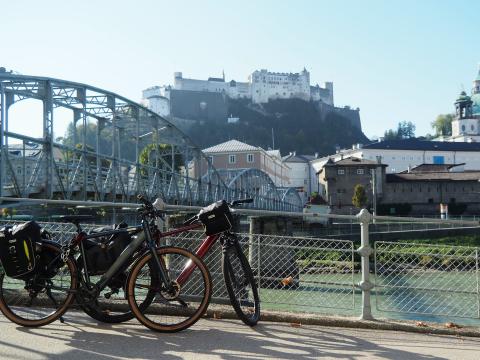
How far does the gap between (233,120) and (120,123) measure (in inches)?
3764

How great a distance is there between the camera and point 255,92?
5645 inches

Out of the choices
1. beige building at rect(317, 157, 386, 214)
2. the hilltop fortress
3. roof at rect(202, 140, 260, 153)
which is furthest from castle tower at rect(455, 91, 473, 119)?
roof at rect(202, 140, 260, 153)

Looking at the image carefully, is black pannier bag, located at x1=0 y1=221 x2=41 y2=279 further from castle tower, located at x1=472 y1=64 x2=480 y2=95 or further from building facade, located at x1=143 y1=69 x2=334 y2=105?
castle tower, located at x1=472 y1=64 x2=480 y2=95

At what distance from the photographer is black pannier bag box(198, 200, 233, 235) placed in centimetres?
465

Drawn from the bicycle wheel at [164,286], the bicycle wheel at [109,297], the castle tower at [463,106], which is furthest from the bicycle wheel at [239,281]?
the castle tower at [463,106]

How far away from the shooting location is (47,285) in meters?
4.70

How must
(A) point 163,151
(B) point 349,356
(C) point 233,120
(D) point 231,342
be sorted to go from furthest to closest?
(C) point 233,120
(A) point 163,151
(D) point 231,342
(B) point 349,356

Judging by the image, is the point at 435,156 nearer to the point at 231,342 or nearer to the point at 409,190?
the point at 409,190

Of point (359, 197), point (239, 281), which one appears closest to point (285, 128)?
point (359, 197)

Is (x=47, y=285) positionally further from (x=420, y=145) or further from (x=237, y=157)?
(x=420, y=145)

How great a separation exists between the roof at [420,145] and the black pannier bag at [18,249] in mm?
94705

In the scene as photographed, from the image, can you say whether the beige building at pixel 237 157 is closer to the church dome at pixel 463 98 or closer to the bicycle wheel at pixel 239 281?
the church dome at pixel 463 98

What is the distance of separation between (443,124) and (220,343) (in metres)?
154

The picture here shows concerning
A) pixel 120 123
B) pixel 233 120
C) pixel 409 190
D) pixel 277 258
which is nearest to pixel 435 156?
pixel 409 190
